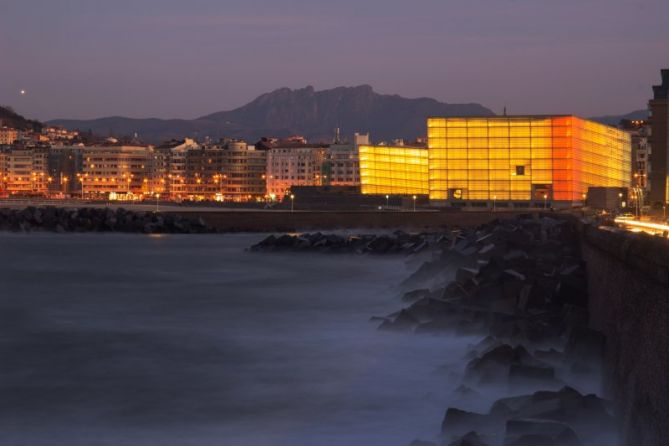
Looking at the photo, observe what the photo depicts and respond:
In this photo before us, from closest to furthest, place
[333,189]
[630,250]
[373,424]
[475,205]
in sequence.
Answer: [630,250] < [373,424] < [475,205] < [333,189]

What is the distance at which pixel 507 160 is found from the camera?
117750 mm

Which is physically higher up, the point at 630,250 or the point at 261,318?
the point at 630,250

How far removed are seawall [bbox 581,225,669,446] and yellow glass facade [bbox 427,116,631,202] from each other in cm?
10161

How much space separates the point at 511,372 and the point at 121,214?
72013 mm

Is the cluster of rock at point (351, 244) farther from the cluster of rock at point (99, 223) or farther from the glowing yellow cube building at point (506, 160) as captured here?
the glowing yellow cube building at point (506, 160)

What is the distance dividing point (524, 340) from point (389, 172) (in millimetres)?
123302

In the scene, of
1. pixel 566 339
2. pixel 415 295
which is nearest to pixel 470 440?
pixel 566 339

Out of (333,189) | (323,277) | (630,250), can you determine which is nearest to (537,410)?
(630,250)

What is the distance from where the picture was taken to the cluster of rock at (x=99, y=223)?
261 ft

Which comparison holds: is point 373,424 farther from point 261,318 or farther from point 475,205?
point 475,205

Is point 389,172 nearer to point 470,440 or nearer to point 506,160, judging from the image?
point 506,160

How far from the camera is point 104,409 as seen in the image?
49.5ft

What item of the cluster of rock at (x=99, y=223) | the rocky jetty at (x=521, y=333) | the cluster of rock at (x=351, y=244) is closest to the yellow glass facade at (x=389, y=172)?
the cluster of rock at (x=99, y=223)

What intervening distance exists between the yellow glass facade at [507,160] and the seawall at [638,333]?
102 m
